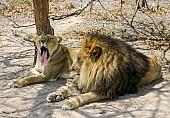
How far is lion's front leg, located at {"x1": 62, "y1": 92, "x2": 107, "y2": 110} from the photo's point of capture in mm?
3917

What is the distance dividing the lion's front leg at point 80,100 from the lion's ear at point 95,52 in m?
0.42

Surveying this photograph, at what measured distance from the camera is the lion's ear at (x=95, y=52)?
412 cm

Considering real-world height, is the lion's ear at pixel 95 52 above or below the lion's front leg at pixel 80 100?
above

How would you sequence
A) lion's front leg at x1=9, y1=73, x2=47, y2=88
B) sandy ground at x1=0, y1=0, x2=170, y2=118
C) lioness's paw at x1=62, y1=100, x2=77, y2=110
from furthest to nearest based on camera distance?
lion's front leg at x1=9, y1=73, x2=47, y2=88
lioness's paw at x1=62, y1=100, x2=77, y2=110
sandy ground at x1=0, y1=0, x2=170, y2=118

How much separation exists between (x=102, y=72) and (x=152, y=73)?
901mm

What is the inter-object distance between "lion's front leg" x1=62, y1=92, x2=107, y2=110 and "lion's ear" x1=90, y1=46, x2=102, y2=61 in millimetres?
424

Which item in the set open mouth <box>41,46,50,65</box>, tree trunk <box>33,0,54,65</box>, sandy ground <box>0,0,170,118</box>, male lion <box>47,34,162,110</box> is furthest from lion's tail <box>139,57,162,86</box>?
tree trunk <box>33,0,54,65</box>

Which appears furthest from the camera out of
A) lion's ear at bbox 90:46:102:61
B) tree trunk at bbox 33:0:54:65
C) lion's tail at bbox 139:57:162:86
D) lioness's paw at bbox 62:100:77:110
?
tree trunk at bbox 33:0:54:65

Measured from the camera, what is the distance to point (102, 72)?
13.5 ft

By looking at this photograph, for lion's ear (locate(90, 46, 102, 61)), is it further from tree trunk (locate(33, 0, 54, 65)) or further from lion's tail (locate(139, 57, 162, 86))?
tree trunk (locate(33, 0, 54, 65))

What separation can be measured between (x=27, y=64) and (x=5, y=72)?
1.75ft

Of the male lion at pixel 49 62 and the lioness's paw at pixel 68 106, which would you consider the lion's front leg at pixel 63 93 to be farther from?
the male lion at pixel 49 62

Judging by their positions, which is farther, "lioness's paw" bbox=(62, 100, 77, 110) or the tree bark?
the tree bark

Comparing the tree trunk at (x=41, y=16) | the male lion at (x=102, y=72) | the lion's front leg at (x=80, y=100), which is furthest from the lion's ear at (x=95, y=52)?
the tree trunk at (x=41, y=16)
